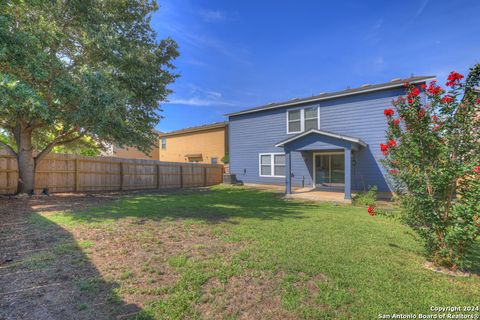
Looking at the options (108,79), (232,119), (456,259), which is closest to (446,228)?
(456,259)

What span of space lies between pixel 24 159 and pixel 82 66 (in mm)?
4811

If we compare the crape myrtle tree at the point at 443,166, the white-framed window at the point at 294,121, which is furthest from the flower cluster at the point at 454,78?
the white-framed window at the point at 294,121

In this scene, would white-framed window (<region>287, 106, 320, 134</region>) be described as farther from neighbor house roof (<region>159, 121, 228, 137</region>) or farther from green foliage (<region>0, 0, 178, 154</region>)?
neighbor house roof (<region>159, 121, 228, 137</region>)

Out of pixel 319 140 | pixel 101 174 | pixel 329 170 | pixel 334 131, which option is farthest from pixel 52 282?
pixel 329 170

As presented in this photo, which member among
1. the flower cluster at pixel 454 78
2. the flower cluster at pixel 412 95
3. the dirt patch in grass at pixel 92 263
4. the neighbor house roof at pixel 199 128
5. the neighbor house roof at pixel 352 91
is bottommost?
the dirt patch in grass at pixel 92 263

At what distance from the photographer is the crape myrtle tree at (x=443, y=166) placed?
3186 mm

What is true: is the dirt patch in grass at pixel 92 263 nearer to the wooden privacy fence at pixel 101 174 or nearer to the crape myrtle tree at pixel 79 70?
the crape myrtle tree at pixel 79 70

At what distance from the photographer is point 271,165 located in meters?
15.6

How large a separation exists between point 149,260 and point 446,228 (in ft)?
14.6

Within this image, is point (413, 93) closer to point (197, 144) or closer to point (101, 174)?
point (101, 174)

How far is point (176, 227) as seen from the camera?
5.78 meters

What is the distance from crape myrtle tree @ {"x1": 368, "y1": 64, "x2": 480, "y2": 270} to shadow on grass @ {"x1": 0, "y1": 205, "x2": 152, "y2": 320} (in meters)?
4.05

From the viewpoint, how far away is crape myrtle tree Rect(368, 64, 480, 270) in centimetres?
319

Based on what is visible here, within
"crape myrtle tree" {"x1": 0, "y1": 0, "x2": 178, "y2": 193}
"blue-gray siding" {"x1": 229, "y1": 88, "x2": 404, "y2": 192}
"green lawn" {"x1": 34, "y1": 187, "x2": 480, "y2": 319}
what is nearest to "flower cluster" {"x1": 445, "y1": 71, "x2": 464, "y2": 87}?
"green lawn" {"x1": 34, "y1": 187, "x2": 480, "y2": 319}
